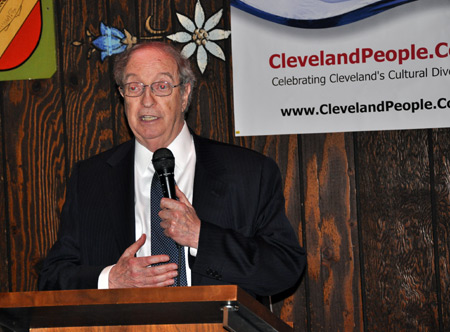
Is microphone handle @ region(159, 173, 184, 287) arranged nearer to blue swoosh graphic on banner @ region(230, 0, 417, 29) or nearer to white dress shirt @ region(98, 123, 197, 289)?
white dress shirt @ region(98, 123, 197, 289)

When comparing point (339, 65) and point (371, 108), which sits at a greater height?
point (339, 65)

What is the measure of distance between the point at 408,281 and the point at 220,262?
133 centimetres

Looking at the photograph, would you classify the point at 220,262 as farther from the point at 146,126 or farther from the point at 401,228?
the point at 401,228

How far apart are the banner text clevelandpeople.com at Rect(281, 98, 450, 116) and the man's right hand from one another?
1.38m

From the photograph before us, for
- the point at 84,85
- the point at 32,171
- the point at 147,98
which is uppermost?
the point at 84,85

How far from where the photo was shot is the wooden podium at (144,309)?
118cm

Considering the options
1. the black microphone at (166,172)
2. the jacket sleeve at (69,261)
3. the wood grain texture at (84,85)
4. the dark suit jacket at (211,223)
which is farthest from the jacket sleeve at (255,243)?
the wood grain texture at (84,85)

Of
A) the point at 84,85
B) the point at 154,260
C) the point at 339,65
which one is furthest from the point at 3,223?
the point at 339,65

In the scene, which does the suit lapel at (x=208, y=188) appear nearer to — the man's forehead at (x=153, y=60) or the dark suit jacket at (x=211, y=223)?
the dark suit jacket at (x=211, y=223)

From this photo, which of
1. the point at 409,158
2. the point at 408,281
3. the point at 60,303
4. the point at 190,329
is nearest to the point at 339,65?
the point at 409,158

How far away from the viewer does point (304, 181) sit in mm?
3082

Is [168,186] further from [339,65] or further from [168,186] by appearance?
[339,65]

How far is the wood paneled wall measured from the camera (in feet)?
9.68

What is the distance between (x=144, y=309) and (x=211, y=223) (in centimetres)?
85
